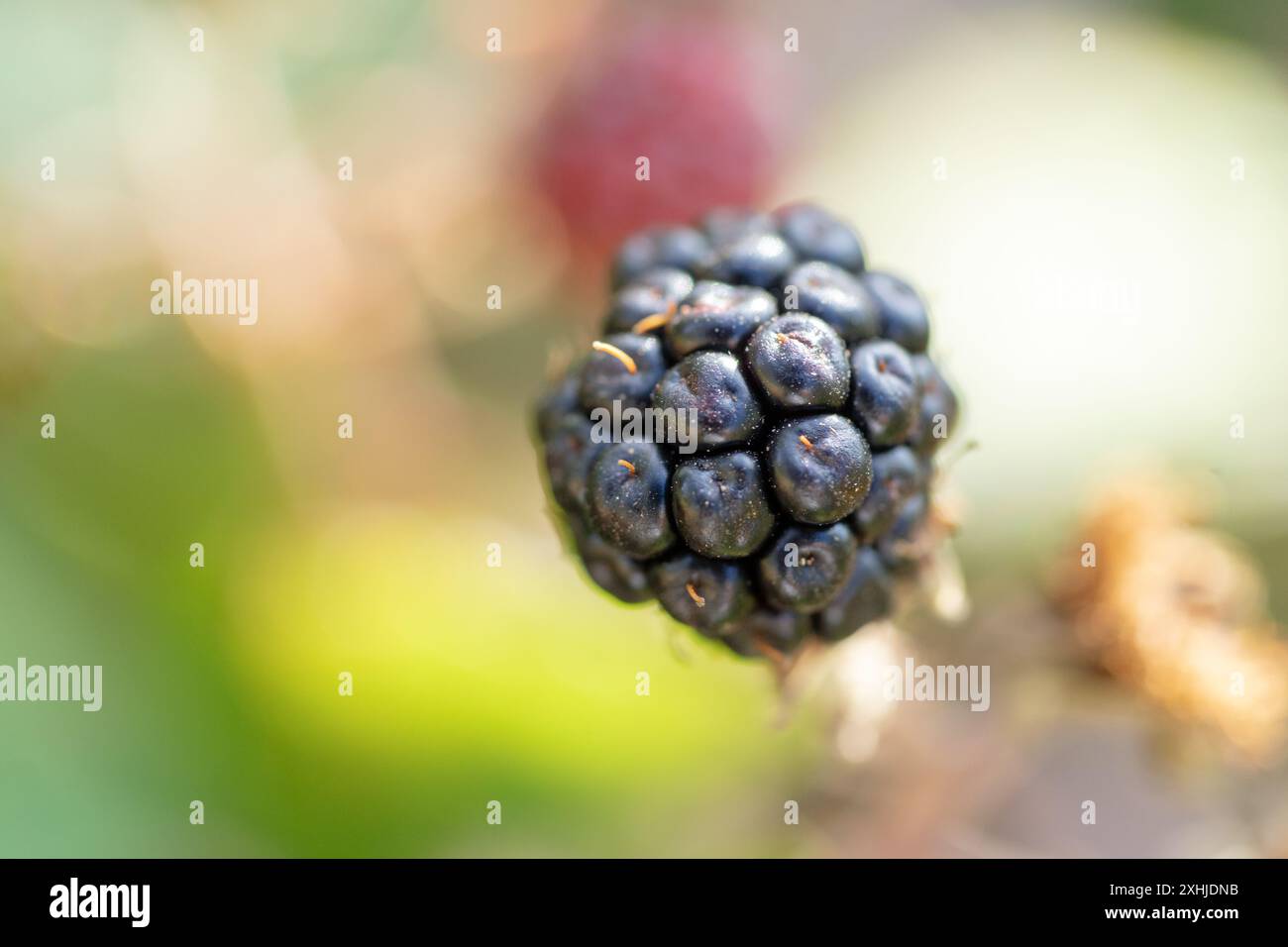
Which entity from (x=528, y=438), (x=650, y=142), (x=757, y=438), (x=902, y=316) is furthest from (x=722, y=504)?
(x=528, y=438)

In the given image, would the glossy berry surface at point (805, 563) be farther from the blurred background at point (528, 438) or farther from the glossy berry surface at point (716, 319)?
the blurred background at point (528, 438)

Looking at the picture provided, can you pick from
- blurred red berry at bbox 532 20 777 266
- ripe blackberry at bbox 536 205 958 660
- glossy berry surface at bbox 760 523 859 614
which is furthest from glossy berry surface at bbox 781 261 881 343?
blurred red berry at bbox 532 20 777 266

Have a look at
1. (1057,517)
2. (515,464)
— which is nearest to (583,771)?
(515,464)

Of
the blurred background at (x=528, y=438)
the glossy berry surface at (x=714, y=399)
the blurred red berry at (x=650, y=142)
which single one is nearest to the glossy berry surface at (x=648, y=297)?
the glossy berry surface at (x=714, y=399)

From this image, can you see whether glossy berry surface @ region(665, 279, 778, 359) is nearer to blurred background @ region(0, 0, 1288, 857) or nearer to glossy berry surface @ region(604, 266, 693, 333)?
glossy berry surface @ region(604, 266, 693, 333)

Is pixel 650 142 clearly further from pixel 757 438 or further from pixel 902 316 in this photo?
pixel 757 438
